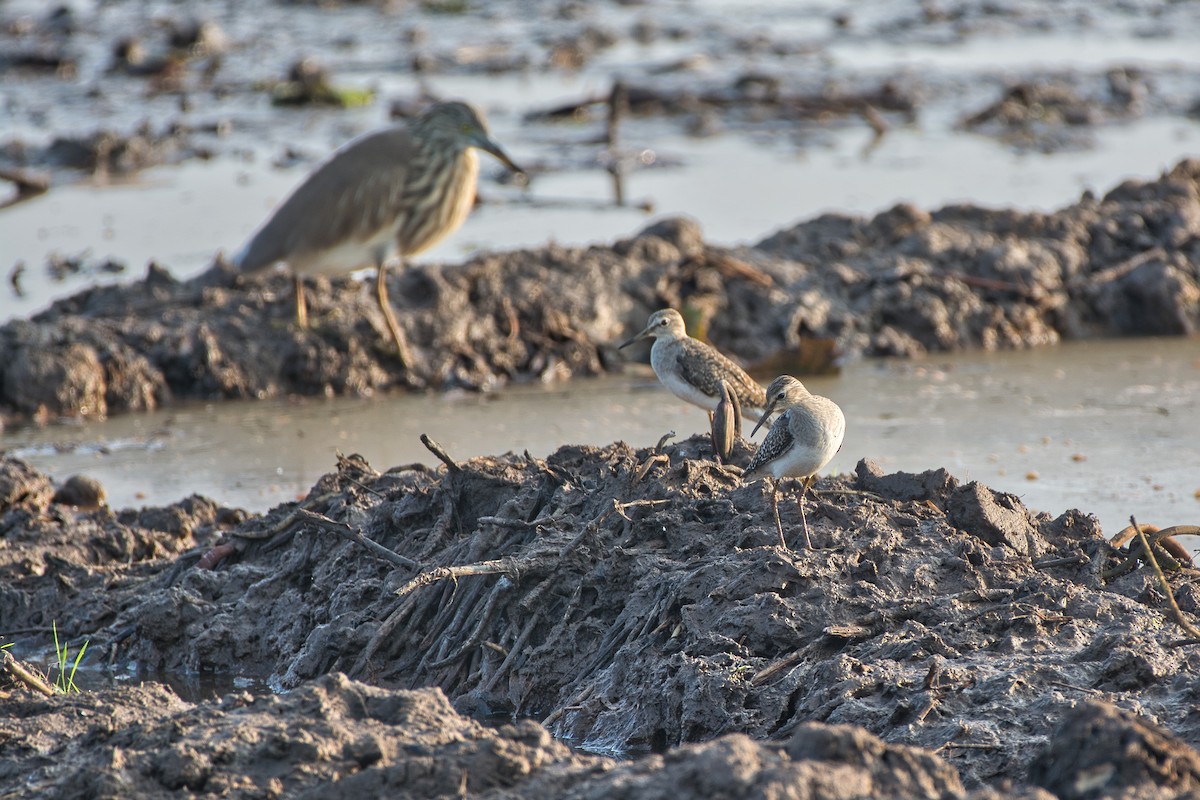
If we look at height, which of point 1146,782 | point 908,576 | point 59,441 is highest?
point 1146,782

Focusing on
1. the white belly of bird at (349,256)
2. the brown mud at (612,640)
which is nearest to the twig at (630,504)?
the brown mud at (612,640)

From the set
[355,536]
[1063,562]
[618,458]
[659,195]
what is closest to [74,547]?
[355,536]

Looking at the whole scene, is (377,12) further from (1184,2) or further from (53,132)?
(1184,2)

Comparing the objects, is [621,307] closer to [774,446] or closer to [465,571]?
[774,446]

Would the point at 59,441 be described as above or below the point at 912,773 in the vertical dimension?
below

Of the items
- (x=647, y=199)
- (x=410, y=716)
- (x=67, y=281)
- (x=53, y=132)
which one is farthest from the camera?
(x=53, y=132)

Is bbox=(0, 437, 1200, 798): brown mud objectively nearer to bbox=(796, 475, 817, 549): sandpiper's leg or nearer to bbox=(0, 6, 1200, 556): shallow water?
bbox=(796, 475, 817, 549): sandpiper's leg

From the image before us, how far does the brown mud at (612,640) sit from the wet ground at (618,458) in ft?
0.04

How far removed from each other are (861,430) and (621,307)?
6.53 feet

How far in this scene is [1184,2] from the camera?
812 inches

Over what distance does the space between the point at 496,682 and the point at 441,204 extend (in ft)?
15.8

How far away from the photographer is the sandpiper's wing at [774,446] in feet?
17.0

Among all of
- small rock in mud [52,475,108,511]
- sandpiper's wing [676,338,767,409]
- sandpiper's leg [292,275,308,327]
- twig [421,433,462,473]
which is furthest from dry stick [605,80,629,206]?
Result: twig [421,433,462,473]

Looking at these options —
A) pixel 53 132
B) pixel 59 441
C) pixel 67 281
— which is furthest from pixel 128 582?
pixel 53 132
